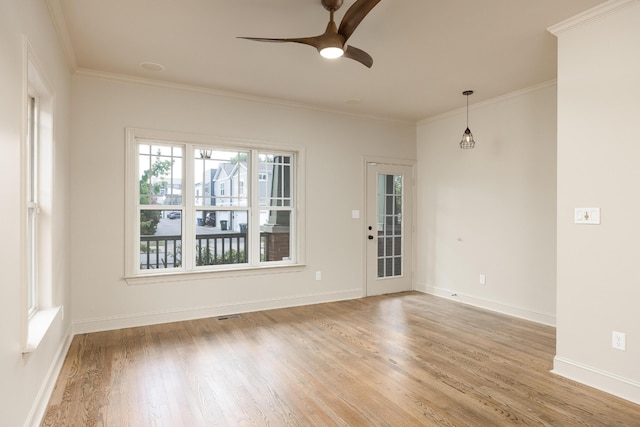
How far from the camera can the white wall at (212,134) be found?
388 centimetres

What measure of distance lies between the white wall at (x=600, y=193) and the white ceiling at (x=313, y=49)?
0.31m

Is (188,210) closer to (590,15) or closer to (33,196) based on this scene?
(33,196)

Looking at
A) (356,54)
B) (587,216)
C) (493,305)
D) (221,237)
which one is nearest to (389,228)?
(493,305)

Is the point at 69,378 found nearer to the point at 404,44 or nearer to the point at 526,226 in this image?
the point at 404,44

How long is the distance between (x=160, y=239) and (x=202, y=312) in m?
0.99

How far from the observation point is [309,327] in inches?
161

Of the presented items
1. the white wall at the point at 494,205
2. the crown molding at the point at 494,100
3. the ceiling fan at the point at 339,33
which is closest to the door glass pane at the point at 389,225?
the white wall at the point at 494,205

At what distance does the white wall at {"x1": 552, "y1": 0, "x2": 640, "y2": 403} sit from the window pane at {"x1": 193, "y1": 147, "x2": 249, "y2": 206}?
344cm

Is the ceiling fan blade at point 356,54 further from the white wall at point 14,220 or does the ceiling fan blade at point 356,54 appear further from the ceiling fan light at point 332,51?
the white wall at point 14,220

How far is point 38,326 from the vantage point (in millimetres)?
2453

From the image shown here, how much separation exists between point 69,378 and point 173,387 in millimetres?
849

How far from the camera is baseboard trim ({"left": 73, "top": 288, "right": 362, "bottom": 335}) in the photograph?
390cm

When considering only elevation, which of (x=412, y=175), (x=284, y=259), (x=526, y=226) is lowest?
(x=284, y=259)

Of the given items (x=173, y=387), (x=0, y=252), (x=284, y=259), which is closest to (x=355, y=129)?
(x=284, y=259)
